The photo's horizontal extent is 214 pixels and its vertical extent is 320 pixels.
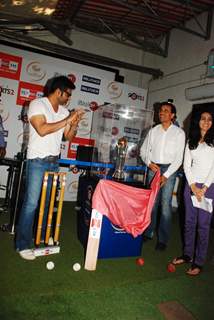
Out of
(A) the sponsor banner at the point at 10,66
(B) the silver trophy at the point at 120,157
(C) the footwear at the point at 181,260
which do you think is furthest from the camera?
(A) the sponsor banner at the point at 10,66

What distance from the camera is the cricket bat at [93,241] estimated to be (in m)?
2.42

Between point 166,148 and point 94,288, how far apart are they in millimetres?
1688

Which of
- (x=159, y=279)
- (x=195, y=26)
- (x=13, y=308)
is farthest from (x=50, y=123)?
(x=195, y=26)

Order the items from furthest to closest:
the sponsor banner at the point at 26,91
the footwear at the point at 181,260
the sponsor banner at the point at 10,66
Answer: the sponsor banner at the point at 26,91
the sponsor banner at the point at 10,66
the footwear at the point at 181,260

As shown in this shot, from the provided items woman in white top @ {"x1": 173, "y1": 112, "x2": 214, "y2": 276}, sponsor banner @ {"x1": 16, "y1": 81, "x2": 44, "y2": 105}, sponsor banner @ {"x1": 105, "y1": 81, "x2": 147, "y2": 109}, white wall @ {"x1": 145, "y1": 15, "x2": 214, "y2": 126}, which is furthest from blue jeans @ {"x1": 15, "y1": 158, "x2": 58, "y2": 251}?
white wall @ {"x1": 145, "y1": 15, "x2": 214, "y2": 126}

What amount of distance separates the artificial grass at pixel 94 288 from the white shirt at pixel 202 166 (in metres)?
0.90

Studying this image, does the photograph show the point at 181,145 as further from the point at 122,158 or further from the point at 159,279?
the point at 159,279

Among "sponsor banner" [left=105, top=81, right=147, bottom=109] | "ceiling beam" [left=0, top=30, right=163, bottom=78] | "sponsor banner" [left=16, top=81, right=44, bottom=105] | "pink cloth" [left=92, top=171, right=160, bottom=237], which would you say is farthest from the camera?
"ceiling beam" [left=0, top=30, right=163, bottom=78]

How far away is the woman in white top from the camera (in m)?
2.54

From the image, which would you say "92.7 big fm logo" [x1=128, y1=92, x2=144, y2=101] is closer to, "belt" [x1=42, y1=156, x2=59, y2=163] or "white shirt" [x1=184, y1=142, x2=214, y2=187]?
→ "white shirt" [x1=184, y1=142, x2=214, y2=187]

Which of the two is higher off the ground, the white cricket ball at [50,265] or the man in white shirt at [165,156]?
the man in white shirt at [165,156]

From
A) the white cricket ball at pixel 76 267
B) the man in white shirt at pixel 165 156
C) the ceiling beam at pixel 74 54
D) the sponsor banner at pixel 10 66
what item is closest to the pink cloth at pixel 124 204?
the white cricket ball at pixel 76 267

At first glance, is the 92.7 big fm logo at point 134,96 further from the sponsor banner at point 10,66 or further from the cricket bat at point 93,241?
the cricket bat at point 93,241

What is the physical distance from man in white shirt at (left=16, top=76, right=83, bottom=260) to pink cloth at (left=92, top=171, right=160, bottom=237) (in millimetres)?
537
